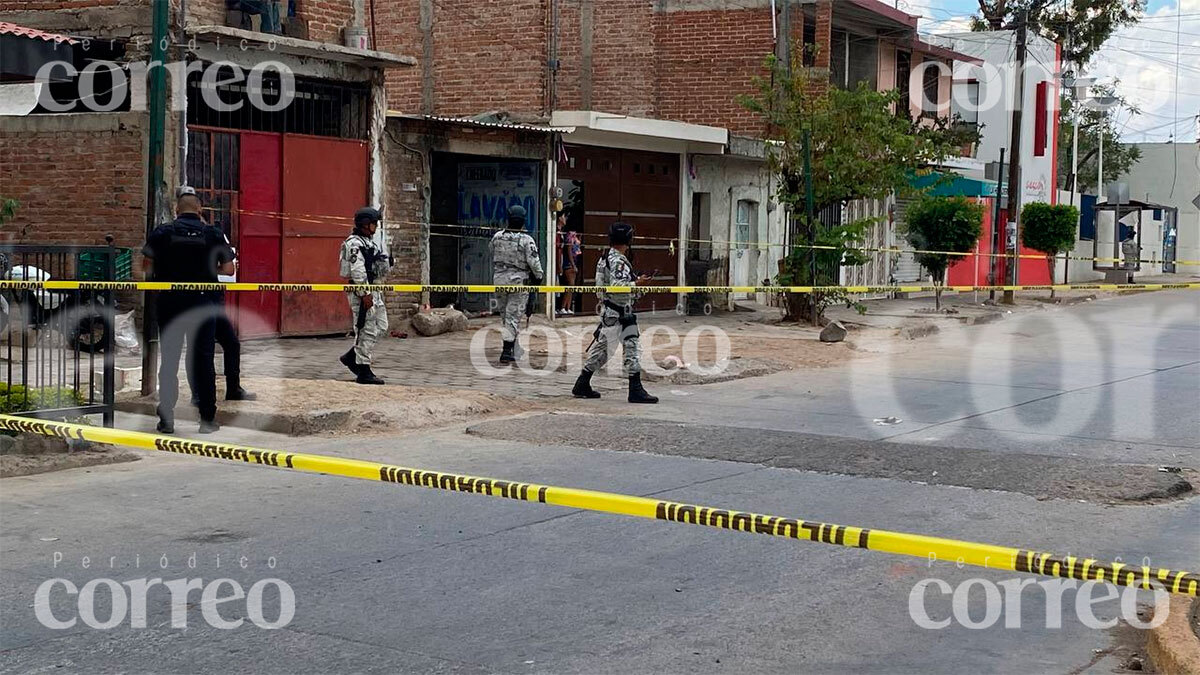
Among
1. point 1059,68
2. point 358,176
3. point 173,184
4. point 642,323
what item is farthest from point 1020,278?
point 173,184

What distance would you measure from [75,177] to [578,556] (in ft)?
37.0

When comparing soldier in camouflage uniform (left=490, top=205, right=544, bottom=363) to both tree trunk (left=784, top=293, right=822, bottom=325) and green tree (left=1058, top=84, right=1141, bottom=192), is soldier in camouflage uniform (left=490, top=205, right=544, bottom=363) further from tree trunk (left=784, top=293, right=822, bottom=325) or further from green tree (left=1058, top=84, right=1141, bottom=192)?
green tree (left=1058, top=84, right=1141, bottom=192)

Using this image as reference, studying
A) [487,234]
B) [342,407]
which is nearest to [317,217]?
[487,234]

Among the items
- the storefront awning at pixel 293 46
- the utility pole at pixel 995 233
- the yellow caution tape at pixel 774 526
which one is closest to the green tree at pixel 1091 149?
the utility pole at pixel 995 233

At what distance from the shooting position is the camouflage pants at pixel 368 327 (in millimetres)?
12953

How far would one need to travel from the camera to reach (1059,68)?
147 ft

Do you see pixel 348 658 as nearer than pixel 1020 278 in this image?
Yes

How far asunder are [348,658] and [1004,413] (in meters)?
8.58

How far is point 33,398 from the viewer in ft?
31.6

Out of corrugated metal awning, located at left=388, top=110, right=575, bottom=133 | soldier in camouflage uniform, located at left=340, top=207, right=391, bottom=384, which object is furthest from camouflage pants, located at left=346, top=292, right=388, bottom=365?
corrugated metal awning, located at left=388, top=110, right=575, bottom=133

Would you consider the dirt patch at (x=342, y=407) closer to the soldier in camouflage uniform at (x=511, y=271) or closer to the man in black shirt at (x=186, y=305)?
the man in black shirt at (x=186, y=305)

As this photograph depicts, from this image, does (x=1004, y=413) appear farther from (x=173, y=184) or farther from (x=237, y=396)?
(x=173, y=184)

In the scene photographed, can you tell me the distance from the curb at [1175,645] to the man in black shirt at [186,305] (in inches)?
293

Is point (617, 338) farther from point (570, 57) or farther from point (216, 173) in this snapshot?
point (570, 57)
